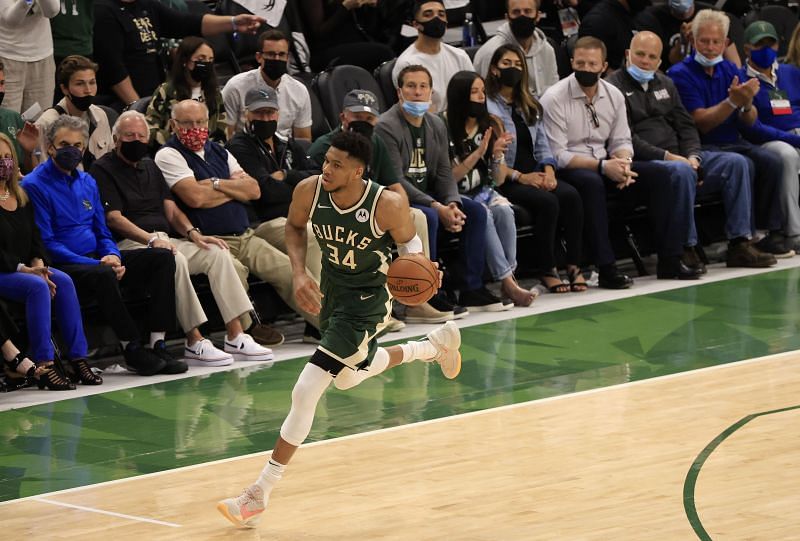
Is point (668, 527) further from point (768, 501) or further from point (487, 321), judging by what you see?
point (487, 321)

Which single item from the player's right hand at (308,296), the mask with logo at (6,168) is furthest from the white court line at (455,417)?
the mask with logo at (6,168)

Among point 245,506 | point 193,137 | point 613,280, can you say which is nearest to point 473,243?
point 613,280

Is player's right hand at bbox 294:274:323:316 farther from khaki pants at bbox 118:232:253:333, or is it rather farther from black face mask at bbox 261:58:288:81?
black face mask at bbox 261:58:288:81

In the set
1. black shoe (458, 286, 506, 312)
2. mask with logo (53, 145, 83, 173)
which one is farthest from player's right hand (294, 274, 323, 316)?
black shoe (458, 286, 506, 312)

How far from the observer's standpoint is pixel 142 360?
8.54 metres

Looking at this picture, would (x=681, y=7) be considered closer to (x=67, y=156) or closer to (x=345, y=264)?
(x=67, y=156)

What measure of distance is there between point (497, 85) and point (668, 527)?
5.94 metres

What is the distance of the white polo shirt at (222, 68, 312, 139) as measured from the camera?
10.0 metres

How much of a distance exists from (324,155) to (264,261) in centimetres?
81

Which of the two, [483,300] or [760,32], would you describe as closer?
[483,300]

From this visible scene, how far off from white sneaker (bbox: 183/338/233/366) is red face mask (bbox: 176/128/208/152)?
4.36 feet

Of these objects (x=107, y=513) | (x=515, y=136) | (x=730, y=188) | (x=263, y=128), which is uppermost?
(x=263, y=128)

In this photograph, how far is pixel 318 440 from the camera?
6938mm

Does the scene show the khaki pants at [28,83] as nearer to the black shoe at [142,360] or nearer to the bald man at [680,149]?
the black shoe at [142,360]
